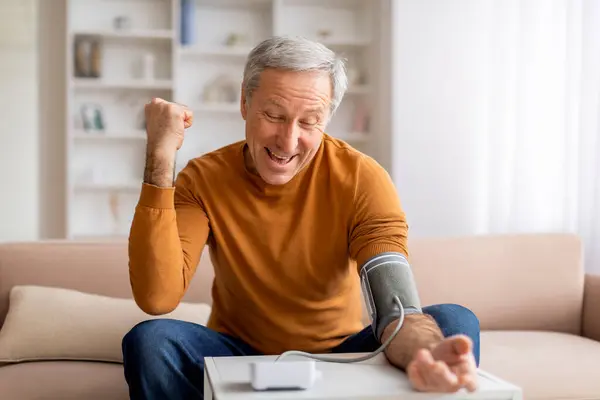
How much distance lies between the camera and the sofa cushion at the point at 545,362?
76.6 inches

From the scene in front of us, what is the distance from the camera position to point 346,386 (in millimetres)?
1171

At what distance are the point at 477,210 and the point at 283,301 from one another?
271 cm

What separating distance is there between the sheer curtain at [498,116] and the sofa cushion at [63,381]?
201 centimetres

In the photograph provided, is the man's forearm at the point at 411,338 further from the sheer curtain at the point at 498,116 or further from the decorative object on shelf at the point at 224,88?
the decorative object on shelf at the point at 224,88

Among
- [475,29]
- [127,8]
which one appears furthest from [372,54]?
[127,8]

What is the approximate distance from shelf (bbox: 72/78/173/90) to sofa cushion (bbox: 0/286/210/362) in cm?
260

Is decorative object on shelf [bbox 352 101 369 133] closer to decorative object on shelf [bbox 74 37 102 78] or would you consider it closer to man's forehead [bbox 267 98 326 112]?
decorative object on shelf [bbox 74 37 102 78]

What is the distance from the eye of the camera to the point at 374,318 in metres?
1.50

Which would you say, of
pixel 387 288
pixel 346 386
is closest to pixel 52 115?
pixel 387 288

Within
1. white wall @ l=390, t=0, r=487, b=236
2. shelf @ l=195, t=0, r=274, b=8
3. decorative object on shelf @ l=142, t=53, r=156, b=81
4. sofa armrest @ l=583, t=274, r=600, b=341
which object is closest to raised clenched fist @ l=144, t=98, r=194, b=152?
sofa armrest @ l=583, t=274, r=600, b=341

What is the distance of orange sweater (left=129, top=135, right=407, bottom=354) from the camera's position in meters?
1.70

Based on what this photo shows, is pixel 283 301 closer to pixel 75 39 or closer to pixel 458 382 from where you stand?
pixel 458 382

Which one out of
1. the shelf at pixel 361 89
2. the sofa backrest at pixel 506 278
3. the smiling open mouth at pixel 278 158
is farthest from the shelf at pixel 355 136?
the smiling open mouth at pixel 278 158

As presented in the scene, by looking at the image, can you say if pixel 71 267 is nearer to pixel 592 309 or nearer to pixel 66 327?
pixel 66 327
